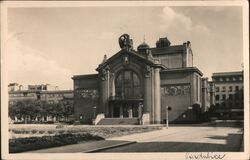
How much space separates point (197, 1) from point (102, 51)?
525 centimetres

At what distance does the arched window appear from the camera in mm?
31445

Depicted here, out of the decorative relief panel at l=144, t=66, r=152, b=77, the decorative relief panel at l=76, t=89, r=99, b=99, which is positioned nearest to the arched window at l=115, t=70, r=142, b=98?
the decorative relief panel at l=144, t=66, r=152, b=77

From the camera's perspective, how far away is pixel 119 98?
105 ft

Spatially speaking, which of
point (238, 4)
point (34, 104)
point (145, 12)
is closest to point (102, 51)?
point (145, 12)

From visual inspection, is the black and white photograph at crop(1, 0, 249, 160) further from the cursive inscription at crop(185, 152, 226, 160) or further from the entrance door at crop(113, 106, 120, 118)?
the entrance door at crop(113, 106, 120, 118)

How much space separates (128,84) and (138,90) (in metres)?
1.00

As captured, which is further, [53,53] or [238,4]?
[53,53]

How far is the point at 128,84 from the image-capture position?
31672 mm

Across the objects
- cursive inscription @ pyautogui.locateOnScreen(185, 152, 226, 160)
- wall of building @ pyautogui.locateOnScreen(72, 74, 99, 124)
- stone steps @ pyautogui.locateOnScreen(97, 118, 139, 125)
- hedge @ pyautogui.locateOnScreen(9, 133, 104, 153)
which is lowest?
stone steps @ pyautogui.locateOnScreen(97, 118, 139, 125)

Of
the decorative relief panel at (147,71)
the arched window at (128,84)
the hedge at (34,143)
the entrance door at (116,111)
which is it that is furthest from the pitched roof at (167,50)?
the hedge at (34,143)

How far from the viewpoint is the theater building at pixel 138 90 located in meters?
29.6

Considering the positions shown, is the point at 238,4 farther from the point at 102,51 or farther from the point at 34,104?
the point at 34,104

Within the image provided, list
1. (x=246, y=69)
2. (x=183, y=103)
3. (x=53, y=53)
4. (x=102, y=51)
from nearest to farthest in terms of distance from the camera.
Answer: (x=246, y=69)
(x=53, y=53)
(x=102, y=51)
(x=183, y=103)

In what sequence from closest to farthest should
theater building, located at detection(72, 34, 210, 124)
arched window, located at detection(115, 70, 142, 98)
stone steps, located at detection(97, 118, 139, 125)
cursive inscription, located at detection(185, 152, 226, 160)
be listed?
cursive inscription, located at detection(185, 152, 226, 160), stone steps, located at detection(97, 118, 139, 125), theater building, located at detection(72, 34, 210, 124), arched window, located at detection(115, 70, 142, 98)
